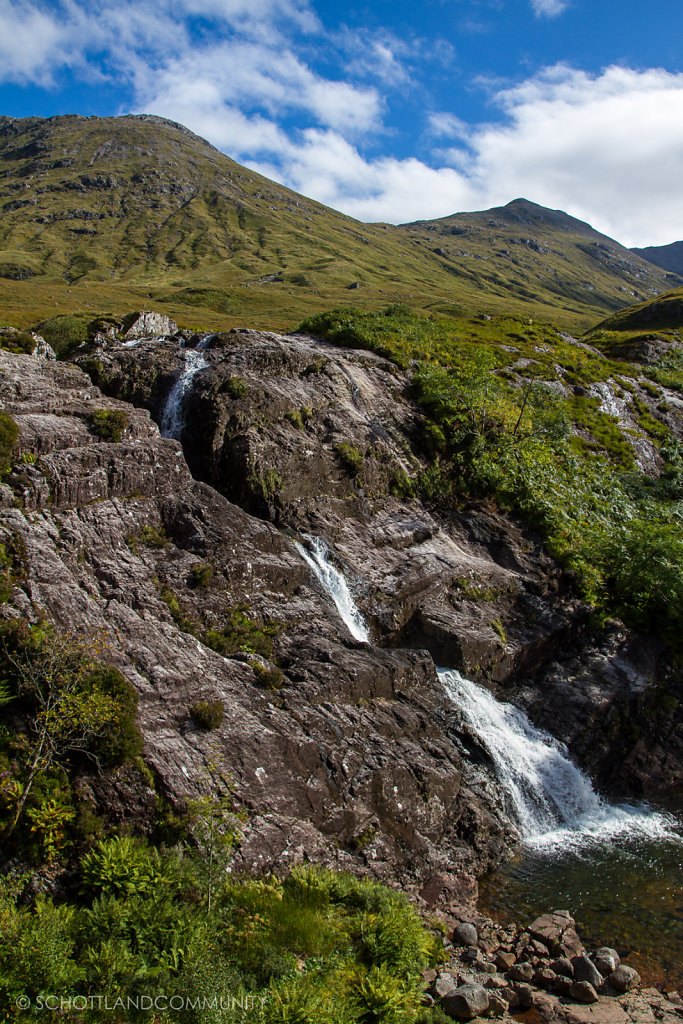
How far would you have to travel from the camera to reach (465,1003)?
12.8m

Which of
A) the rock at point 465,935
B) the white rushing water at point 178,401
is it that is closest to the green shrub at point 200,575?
the white rushing water at point 178,401

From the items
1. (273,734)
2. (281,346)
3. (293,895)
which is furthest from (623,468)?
(293,895)

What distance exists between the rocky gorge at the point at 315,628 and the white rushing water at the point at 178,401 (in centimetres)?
18

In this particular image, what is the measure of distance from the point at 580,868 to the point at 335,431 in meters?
24.2

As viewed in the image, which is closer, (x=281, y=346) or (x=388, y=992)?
(x=388, y=992)

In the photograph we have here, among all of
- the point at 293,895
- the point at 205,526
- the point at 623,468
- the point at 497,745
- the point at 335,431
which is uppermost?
the point at 623,468

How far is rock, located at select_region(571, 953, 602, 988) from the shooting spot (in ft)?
46.5

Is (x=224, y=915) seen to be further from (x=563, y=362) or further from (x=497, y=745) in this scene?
(x=563, y=362)

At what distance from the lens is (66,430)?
2477cm

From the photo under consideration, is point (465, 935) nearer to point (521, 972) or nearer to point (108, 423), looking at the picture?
point (521, 972)

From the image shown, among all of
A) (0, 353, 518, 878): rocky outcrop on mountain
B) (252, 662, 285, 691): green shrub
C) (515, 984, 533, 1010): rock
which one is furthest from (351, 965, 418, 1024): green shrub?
(252, 662, 285, 691): green shrub

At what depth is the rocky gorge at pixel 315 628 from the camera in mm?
16422

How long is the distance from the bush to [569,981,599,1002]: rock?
37.4 ft

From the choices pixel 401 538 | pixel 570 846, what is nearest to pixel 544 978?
pixel 570 846
